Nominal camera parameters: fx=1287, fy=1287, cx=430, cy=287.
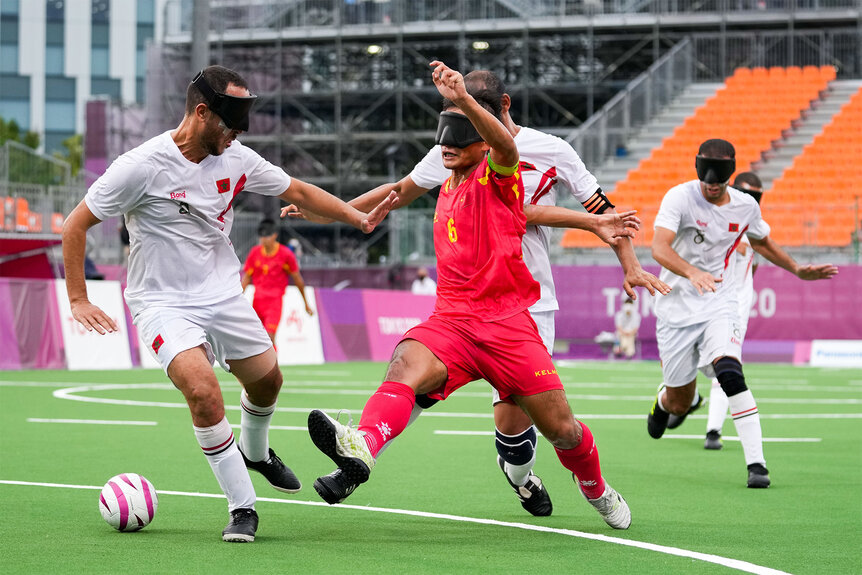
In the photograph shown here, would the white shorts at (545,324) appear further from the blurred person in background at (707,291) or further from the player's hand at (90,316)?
the player's hand at (90,316)

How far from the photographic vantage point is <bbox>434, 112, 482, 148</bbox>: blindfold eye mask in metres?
6.23

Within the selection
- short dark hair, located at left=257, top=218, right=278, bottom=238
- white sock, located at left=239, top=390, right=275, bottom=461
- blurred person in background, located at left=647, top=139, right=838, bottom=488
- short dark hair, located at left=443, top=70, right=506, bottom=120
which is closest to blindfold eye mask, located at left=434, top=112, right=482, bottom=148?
short dark hair, located at left=443, top=70, right=506, bottom=120

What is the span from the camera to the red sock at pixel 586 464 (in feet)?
21.2

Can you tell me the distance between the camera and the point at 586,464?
6.52 meters

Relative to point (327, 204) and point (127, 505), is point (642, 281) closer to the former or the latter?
point (327, 204)

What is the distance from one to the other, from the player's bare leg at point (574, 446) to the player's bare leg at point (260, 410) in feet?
4.68

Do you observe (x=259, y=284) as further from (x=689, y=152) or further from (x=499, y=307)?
(x=689, y=152)

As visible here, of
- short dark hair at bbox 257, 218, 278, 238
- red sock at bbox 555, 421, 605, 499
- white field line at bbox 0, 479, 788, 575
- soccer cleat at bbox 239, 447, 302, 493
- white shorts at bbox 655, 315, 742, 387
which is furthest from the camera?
short dark hair at bbox 257, 218, 278, 238

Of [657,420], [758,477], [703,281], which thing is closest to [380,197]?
[703,281]

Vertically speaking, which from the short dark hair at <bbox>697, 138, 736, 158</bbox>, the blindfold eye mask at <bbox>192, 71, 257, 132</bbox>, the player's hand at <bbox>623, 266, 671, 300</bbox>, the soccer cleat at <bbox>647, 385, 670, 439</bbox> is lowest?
the soccer cleat at <bbox>647, 385, 670, 439</bbox>

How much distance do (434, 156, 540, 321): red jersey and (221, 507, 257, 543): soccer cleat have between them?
1.39 metres

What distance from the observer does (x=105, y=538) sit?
6.23 metres

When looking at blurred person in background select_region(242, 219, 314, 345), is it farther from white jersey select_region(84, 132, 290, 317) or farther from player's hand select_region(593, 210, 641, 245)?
player's hand select_region(593, 210, 641, 245)

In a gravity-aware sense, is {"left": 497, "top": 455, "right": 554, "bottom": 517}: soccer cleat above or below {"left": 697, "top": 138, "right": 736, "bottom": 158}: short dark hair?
below
